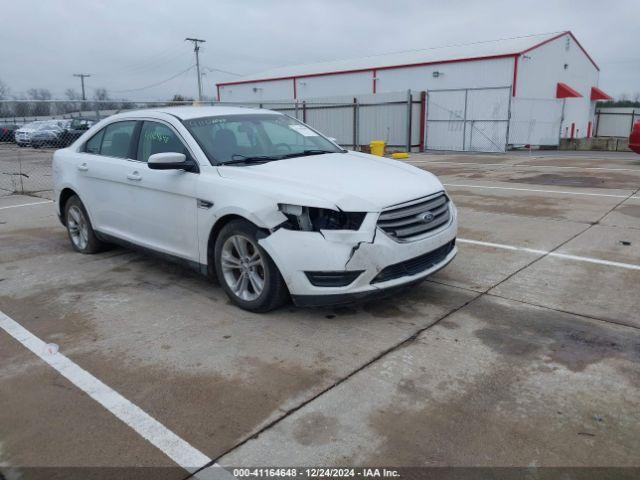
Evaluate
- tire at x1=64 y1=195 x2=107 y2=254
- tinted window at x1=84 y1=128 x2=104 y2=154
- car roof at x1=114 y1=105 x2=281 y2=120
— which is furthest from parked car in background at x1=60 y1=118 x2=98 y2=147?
car roof at x1=114 y1=105 x2=281 y2=120

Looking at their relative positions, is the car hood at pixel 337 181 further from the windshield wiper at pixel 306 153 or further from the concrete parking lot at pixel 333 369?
the concrete parking lot at pixel 333 369

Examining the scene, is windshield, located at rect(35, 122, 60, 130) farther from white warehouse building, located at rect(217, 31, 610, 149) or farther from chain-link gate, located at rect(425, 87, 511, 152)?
chain-link gate, located at rect(425, 87, 511, 152)

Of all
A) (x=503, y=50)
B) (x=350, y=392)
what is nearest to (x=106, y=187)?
(x=350, y=392)

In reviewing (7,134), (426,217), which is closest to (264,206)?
(426,217)

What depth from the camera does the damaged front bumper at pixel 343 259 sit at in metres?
3.78

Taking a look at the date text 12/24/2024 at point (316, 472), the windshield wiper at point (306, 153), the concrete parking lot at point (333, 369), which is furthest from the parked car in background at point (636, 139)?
the date text 12/24/2024 at point (316, 472)

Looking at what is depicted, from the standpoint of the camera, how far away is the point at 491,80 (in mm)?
25234

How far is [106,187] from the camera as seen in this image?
554 cm

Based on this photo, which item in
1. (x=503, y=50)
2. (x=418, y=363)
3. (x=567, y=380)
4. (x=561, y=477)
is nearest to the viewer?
(x=561, y=477)

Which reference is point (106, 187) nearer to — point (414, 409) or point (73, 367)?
point (73, 367)

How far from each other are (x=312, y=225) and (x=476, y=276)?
82.0 inches

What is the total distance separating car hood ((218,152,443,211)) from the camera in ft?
12.7

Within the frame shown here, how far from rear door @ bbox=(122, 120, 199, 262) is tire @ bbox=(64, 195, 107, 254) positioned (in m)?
1.09

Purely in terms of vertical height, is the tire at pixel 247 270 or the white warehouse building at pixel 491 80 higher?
the white warehouse building at pixel 491 80
